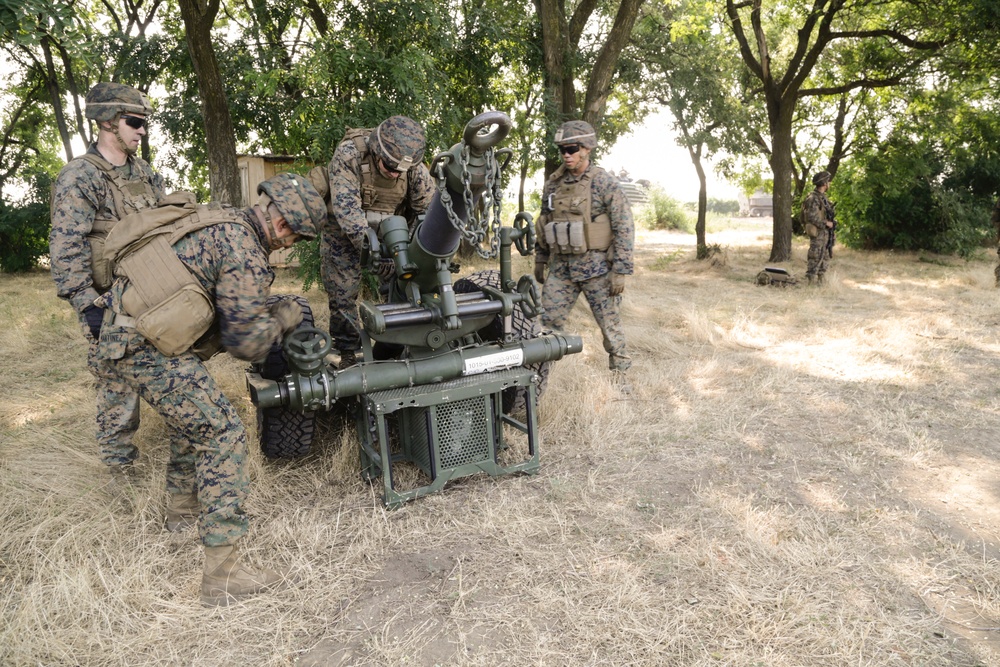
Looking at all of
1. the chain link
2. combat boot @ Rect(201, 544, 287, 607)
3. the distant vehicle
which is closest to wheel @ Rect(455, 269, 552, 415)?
the chain link

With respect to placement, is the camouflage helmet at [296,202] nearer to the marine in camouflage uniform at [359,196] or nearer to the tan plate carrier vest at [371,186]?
the marine in camouflage uniform at [359,196]

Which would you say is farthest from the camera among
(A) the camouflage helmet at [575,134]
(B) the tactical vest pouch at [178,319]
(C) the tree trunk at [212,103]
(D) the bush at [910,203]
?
(D) the bush at [910,203]

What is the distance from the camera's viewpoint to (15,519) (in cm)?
332

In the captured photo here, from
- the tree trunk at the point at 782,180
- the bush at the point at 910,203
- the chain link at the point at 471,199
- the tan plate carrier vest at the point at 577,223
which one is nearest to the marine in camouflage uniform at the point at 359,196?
the chain link at the point at 471,199

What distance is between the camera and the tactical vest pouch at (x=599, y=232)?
538 centimetres

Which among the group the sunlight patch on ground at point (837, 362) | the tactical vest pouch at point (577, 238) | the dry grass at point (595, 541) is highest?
the tactical vest pouch at point (577, 238)

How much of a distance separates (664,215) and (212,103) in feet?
65.9

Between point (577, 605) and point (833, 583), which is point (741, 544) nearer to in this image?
point (833, 583)

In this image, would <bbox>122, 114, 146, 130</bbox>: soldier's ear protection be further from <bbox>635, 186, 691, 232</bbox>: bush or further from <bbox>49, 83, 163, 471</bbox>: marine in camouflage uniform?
<bbox>635, 186, 691, 232</bbox>: bush

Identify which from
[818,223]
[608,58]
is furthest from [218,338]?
[818,223]

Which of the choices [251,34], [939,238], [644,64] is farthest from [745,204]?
[251,34]

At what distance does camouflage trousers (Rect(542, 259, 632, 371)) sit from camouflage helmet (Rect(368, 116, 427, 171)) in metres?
1.86

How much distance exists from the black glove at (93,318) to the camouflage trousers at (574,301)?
3.17 metres

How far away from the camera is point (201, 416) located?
9.25 ft
